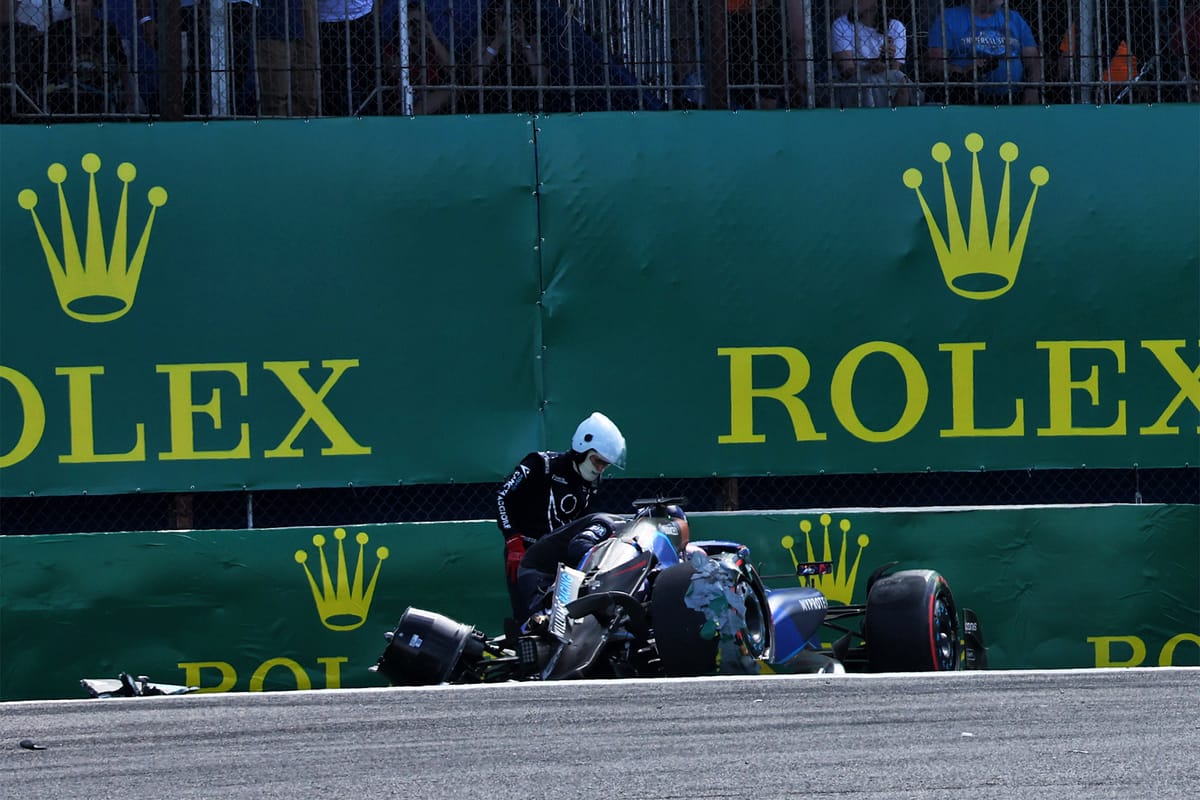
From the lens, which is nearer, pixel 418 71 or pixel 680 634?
pixel 680 634

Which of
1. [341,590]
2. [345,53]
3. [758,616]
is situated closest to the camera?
[758,616]

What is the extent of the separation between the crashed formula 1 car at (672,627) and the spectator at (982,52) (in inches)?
115

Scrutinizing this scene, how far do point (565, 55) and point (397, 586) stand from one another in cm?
301

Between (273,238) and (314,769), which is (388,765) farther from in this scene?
(273,238)

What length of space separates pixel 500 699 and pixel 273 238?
3749mm

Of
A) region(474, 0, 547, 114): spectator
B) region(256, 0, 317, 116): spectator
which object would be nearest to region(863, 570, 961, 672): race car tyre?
region(474, 0, 547, 114): spectator

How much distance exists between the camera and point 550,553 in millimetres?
8203

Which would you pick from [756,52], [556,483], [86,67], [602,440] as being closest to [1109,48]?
[756,52]

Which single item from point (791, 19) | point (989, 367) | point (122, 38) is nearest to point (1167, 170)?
point (989, 367)

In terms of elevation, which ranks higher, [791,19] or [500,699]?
[791,19]

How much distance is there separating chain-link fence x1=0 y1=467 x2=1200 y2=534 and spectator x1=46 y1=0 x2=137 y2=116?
212cm

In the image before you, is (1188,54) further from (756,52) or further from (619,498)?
(619,498)

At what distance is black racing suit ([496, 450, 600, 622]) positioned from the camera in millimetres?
8664

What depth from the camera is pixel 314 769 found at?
5.47 m
